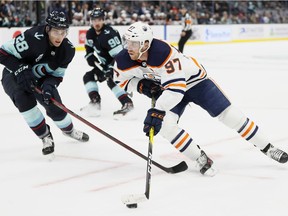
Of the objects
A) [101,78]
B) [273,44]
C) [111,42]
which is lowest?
[273,44]

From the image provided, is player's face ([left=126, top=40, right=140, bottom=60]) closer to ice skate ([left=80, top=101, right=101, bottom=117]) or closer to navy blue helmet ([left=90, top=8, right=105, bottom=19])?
navy blue helmet ([left=90, top=8, right=105, bottom=19])

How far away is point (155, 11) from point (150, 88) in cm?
1421

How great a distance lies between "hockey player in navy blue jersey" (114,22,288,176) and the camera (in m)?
3.70

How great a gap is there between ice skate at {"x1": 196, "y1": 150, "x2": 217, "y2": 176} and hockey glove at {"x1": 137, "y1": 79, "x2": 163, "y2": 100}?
49cm

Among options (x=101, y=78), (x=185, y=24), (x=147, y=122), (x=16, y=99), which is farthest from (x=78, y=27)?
(x=147, y=122)

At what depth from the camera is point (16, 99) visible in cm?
443

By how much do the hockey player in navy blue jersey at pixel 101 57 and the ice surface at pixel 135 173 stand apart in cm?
17

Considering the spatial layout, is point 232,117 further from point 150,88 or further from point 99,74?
point 99,74

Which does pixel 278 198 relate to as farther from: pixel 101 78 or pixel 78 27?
pixel 78 27

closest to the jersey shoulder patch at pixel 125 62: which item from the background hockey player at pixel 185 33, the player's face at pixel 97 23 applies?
the player's face at pixel 97 23

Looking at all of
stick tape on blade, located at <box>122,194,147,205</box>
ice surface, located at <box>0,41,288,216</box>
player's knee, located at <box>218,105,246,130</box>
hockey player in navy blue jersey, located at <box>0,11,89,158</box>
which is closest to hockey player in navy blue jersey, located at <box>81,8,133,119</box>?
ice surface, located at <box>0,41,288,216</box>

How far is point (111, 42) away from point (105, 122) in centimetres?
85

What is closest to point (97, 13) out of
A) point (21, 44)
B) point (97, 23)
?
point (97, 23)

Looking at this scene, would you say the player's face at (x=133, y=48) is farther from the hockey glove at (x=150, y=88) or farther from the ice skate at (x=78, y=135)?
the ice skate at (x=78, y=135)
